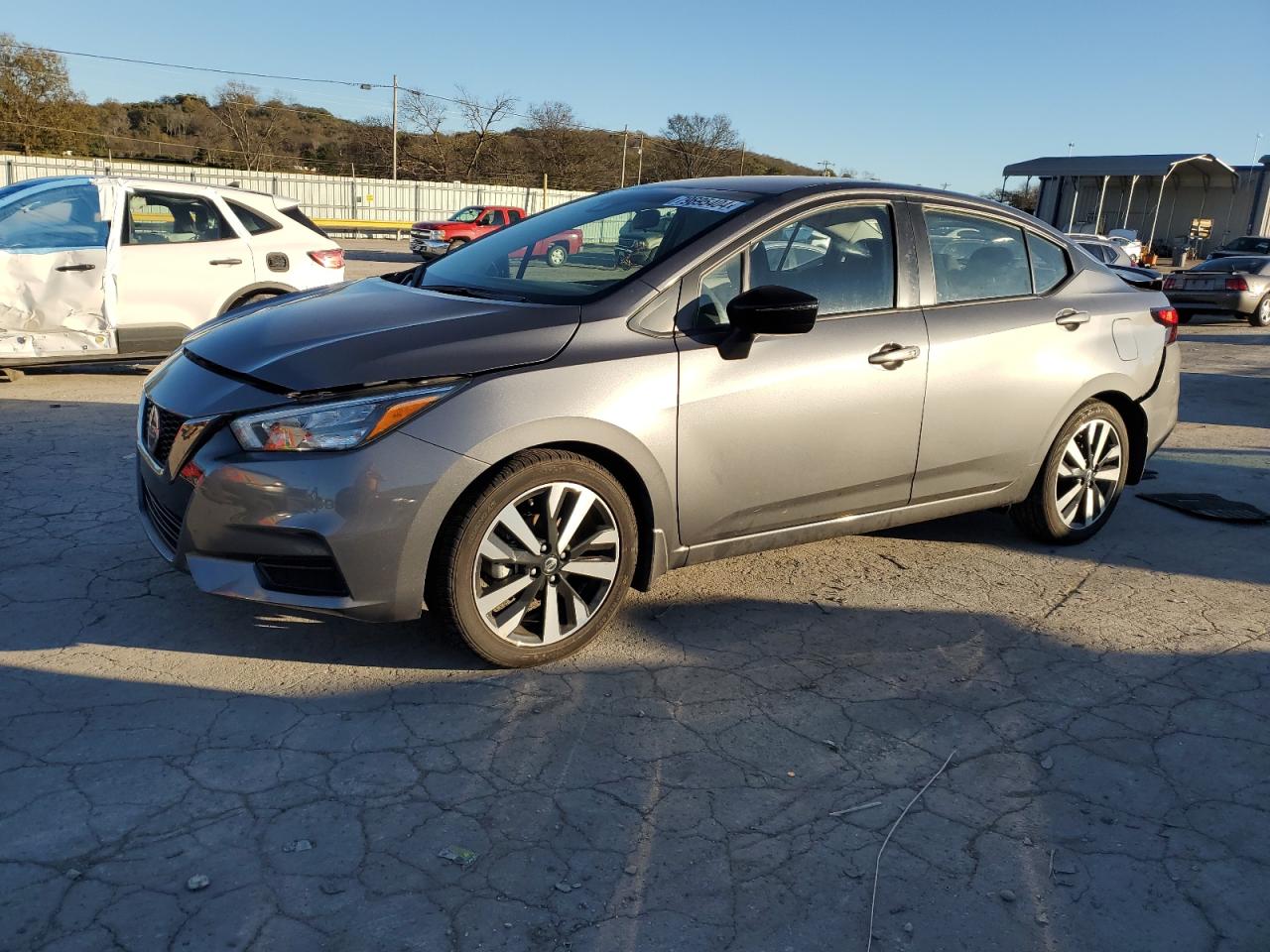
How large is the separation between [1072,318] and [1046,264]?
1.00ft

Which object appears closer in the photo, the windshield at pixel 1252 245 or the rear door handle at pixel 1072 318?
the rear door handle at pixel 1072 318

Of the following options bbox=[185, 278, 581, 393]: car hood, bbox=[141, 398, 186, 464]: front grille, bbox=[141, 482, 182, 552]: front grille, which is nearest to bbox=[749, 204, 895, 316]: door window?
bbox=[185, 278, 581, 393]: car hood

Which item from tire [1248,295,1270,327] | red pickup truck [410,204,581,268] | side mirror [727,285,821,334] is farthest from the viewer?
red pickup truck [410,204,581,268]

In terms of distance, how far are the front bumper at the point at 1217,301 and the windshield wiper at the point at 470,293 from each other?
55.2 ft

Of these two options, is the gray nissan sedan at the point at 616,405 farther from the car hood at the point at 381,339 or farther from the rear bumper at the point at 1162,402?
the rear bumper at the point at 1162,402

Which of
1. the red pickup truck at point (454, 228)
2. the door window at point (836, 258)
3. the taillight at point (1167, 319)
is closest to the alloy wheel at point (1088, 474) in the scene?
the taillight at point (1167, 319)

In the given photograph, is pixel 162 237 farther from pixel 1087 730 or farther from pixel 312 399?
pixel 1087 730

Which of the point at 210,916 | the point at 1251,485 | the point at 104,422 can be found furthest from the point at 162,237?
the point at 1251,485

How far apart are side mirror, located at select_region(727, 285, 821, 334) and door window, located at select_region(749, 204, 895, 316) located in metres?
0.27

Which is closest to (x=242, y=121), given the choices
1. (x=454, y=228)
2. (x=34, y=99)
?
(x=34, y=99)

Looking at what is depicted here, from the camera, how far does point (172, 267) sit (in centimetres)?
776

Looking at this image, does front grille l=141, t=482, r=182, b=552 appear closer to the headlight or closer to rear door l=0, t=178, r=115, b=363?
the headlight

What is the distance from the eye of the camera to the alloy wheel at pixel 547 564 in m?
3.37

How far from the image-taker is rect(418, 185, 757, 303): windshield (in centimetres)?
386
